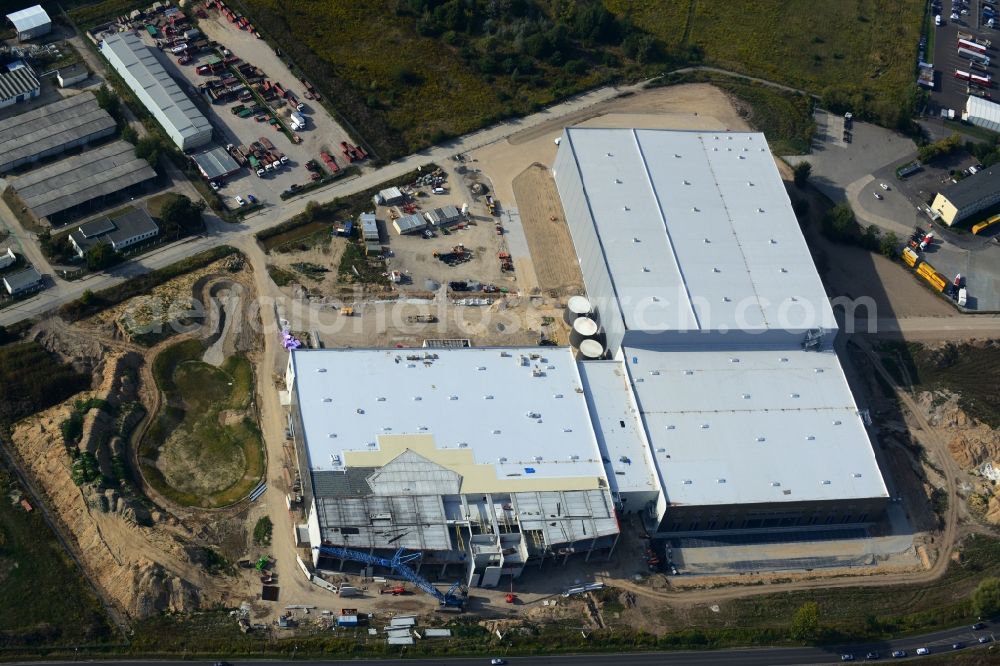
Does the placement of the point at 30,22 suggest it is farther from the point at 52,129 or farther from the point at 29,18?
the point at 52,129

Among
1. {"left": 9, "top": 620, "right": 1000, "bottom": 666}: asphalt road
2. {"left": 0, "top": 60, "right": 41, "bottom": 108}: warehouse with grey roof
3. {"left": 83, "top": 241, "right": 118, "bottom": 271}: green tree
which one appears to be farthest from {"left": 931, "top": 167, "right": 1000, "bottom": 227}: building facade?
{"left": 0, "top": 60, "right": 41, "bottom": 108}: warehouse with grey roof

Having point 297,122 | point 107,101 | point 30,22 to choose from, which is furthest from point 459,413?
point 30,22

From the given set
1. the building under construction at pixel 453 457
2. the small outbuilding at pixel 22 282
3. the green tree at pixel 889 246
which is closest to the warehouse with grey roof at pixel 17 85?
the small outbuilding at pixel 22 282

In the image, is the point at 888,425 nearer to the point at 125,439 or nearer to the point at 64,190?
the point at 125,439

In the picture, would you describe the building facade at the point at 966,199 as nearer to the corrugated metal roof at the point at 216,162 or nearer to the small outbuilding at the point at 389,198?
the small outbuilding at the point at 389,198

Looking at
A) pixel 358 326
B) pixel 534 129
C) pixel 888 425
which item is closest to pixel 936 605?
pixel 888 425

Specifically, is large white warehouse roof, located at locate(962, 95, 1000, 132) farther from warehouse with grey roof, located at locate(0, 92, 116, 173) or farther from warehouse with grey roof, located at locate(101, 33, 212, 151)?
warehouse with grey roof, located at locate(0, 92, 116, 173)
